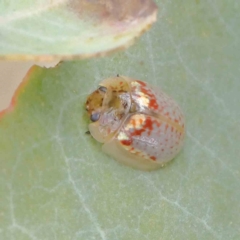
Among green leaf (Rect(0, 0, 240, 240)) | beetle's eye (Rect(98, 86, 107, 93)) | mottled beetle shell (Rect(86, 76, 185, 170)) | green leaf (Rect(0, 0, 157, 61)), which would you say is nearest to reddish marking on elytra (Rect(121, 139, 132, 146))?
mottled beetle shell (Rect(86, 76, 185, 170))

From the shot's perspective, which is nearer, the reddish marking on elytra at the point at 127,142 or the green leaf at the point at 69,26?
the green leaf at the point at 69,26

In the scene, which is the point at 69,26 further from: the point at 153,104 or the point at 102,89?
the point at 153,104

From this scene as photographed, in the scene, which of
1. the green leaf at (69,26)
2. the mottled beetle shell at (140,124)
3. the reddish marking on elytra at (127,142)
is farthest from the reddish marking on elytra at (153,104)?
the green leaf at (69,26)

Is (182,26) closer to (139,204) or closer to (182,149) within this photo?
(182,149)

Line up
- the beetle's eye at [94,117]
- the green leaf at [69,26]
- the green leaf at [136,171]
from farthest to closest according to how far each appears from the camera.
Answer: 1. the beetle's eye at [94,117]
2. the green leaf at [136,171]
3. the green leaf at [69,26]

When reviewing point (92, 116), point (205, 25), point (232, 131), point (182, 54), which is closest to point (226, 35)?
point (205, 25)

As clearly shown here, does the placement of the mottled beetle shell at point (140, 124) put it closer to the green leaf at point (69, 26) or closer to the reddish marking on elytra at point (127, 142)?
the reddish marking on elytra at point (127, 142)

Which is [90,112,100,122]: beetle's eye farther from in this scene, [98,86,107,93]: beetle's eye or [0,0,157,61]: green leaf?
[0,0,157,61]: green leaf
